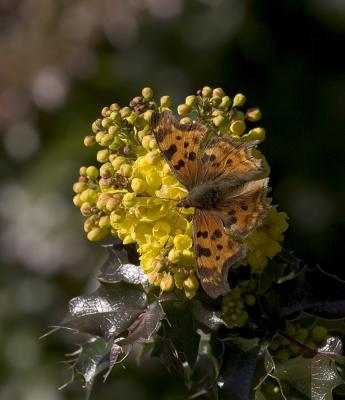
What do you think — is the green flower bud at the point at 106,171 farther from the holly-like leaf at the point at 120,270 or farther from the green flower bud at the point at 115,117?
the holly-like leaf at the point at 120,270

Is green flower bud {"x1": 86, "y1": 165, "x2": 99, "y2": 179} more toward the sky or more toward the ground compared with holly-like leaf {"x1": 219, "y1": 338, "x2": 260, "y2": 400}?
more toward the sky

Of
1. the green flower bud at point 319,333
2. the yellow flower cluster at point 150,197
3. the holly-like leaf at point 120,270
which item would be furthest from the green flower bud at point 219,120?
the green flower bud at point 319,333

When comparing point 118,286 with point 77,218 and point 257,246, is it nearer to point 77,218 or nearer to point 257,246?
point 257,246

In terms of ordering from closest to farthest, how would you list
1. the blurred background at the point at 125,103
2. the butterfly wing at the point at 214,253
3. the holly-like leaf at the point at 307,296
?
1. the butterfly wing at the point at 214,253
2. the holly-like leaf at the point at 307,296
3. the blurred background at the point at 125,103

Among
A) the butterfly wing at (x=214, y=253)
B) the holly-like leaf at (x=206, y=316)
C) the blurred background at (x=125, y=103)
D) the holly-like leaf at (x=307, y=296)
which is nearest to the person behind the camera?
the butterfly wing at (x=214, y=253)

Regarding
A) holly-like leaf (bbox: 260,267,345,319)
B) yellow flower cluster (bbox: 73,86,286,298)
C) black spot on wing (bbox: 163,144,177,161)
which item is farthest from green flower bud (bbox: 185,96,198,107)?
holly-like leaf (bbox: 260,267,345,319)

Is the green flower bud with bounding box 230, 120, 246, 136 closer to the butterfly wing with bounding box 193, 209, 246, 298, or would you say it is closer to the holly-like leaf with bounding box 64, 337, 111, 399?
the butterfly wing with bounding box 193, 209, 246, 298

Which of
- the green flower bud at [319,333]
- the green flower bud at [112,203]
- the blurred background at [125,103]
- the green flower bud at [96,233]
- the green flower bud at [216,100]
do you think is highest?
the green flower bud at [216,100]
